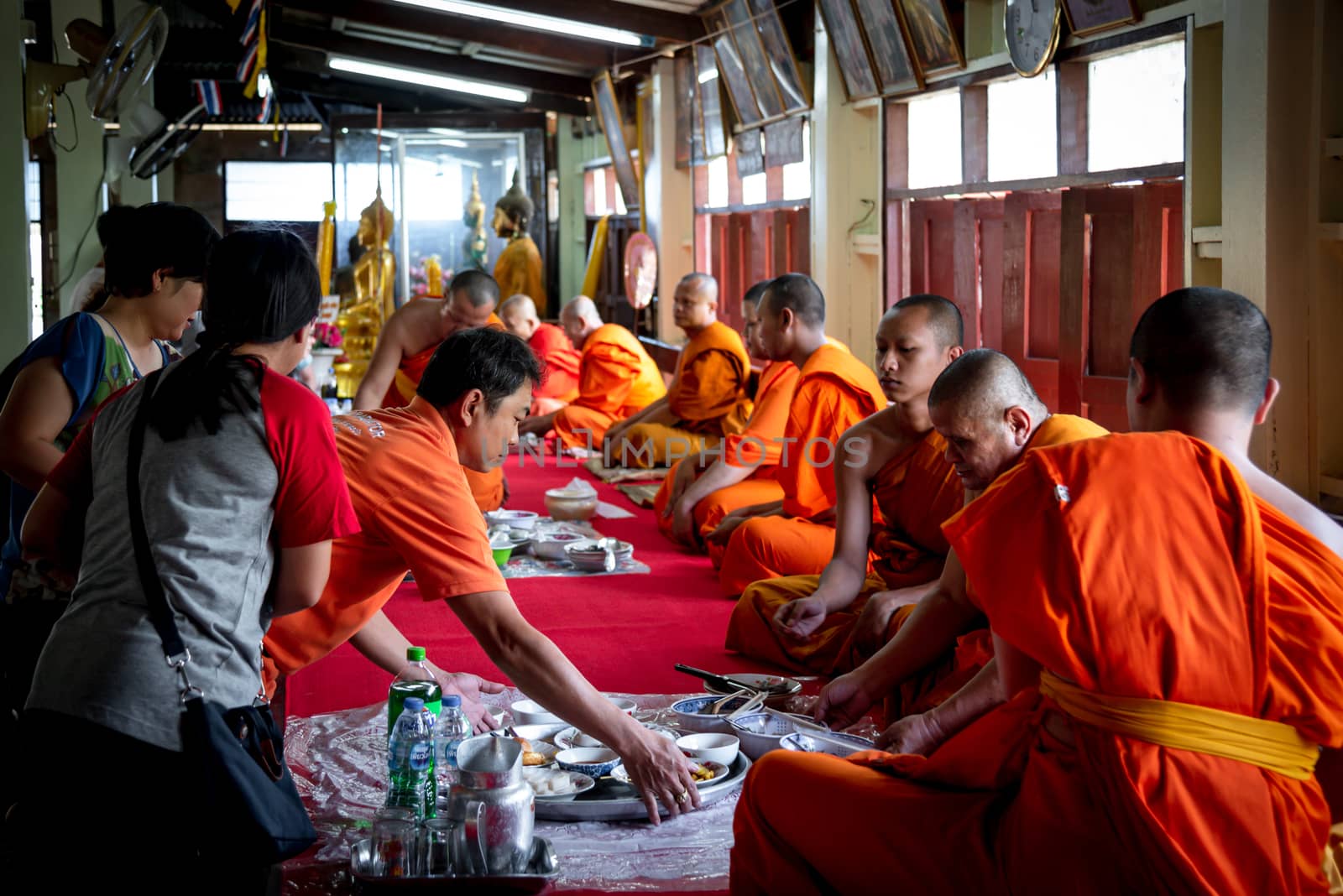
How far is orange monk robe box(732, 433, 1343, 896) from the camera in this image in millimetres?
1620

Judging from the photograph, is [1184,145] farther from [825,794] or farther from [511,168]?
[511,168]

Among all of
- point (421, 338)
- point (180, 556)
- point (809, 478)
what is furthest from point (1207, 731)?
point (421, 338)

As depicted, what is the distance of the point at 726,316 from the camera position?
9.63m

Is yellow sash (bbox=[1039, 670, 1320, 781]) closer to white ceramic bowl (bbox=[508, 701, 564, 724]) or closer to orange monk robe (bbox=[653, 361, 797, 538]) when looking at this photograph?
white ceramic bowl (bbox=[508, 701, 564, 724])

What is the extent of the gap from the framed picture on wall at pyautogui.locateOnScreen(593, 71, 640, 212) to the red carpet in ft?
20.9

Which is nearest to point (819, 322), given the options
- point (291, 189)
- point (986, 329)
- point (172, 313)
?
point (986, 329)

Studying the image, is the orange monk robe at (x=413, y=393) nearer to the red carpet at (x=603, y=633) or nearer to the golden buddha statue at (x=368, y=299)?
the red carpet at (x=603, y=633)

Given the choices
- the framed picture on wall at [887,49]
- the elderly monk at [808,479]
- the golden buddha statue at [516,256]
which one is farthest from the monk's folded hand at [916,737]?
the golden buddha statue at [516,256]

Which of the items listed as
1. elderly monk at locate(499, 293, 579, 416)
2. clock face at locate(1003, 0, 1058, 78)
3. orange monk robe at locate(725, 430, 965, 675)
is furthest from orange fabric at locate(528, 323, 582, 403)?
orange monk robe at locate(725, 430, 965, 675)

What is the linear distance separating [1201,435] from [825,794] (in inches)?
30.0

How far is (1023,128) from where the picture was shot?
220 inches

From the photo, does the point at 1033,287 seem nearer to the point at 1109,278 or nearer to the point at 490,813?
the point at 1109,278

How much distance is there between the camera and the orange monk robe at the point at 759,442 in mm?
5438

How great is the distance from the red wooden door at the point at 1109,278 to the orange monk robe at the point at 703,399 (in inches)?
81.8
